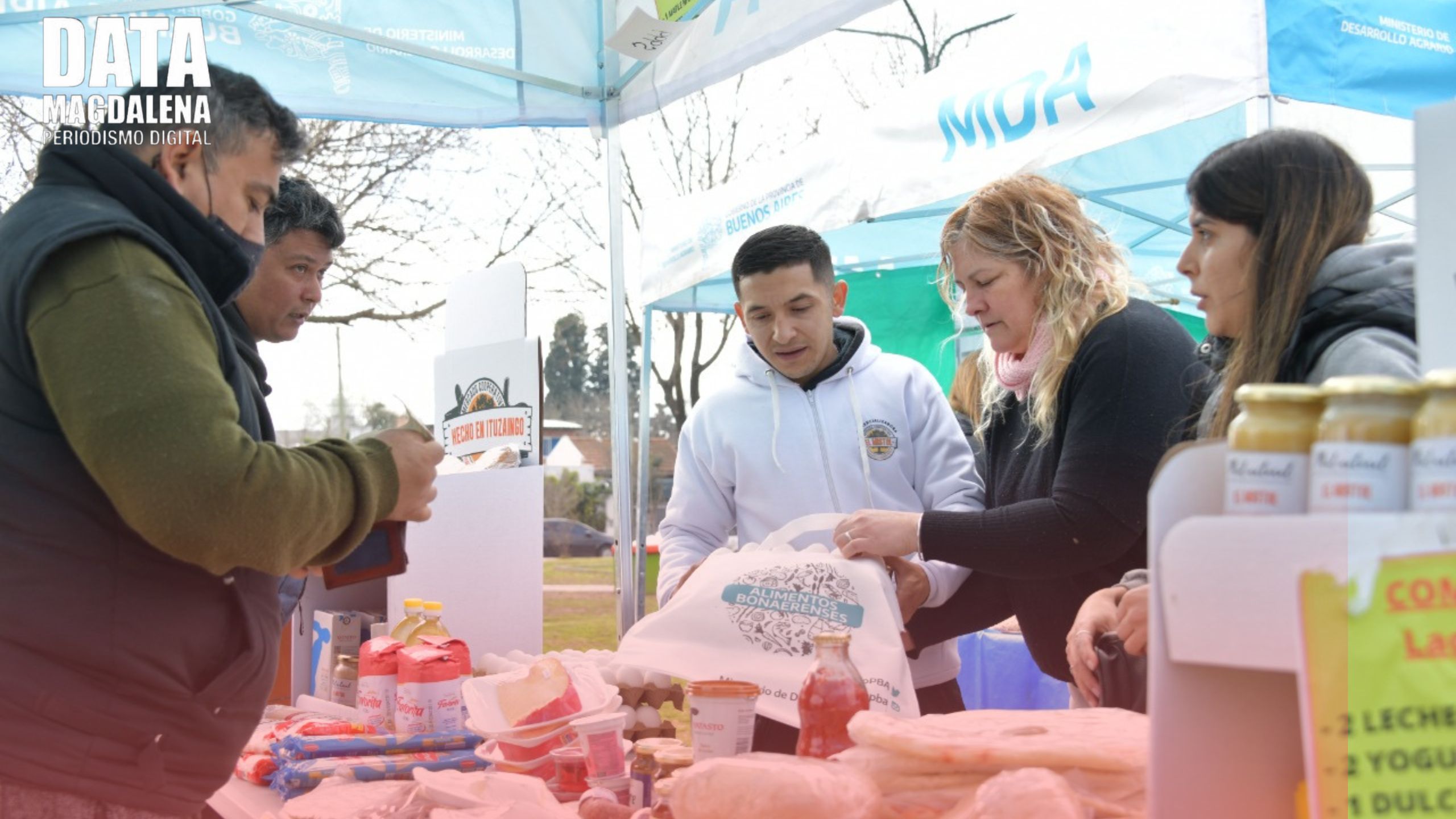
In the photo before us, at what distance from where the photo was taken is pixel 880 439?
255 centimetres

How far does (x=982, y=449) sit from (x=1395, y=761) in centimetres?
204

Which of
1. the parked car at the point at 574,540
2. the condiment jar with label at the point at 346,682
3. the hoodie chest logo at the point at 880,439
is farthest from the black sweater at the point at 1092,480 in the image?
the parked car at the point at 574,540

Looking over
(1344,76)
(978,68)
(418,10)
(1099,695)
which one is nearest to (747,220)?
(978,68)

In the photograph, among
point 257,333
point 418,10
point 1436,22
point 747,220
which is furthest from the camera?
point 747,220

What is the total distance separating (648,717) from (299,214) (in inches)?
56.6

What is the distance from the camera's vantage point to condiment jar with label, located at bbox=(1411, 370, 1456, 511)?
2.36 feet

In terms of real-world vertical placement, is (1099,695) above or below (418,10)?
below

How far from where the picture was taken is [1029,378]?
2.25m

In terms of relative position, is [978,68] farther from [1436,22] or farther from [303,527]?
[303,527]

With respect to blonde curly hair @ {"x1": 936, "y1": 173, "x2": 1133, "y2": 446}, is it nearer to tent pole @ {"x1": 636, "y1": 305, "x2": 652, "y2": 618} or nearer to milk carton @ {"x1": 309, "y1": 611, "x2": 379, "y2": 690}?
milk carton @ {"x1": 309, "y1": 611, "x2": 379, "y2": 690}

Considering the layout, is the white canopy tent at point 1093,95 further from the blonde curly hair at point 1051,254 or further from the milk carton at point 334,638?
the milk carton at point 334,638

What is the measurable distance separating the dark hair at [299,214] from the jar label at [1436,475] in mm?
2444

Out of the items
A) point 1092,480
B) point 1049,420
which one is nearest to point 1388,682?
point 1092,480

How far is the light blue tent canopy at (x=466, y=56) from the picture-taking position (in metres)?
3.77
